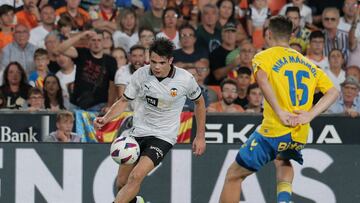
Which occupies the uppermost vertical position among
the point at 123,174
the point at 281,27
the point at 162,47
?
the point at 281,27

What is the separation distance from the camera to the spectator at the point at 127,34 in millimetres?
17312

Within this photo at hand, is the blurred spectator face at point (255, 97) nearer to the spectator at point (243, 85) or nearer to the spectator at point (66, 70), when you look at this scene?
the spectator at point (243, 85)

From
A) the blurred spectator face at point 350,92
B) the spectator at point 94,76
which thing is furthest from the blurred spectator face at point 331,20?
the spectator at point 94,76

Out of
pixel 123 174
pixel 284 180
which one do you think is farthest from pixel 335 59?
pixel 284 180

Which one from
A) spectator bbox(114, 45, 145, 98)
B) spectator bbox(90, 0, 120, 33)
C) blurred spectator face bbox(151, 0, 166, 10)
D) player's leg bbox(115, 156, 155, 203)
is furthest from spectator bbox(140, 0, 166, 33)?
player's leg bbox(115, 156, 155, 203)

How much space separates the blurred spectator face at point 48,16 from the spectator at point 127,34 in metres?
0.96

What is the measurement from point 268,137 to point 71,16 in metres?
6.93

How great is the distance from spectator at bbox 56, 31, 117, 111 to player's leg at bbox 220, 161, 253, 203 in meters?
4.95

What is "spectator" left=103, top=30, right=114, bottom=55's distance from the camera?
55.1 feet

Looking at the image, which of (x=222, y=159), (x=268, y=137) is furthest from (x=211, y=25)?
(x=268, y=137)

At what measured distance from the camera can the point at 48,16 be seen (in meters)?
17.1

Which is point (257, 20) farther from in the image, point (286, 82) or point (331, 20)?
point (286, 82)

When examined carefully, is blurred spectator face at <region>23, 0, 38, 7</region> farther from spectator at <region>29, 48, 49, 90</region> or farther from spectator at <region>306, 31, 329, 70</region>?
spectator at <region>306, 31, 329, 70</region>

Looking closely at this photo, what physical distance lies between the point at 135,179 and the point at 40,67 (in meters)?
5.14
